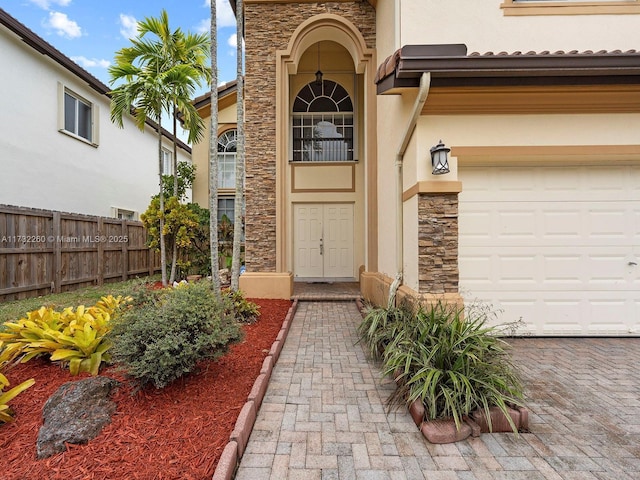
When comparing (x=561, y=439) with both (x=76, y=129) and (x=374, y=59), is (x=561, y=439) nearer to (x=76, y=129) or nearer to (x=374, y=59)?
(x=374, y=59)

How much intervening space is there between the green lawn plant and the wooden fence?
860 centimetres

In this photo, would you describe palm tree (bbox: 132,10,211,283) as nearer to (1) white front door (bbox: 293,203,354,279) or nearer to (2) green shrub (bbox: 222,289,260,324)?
(1) white front door (bbox: 293,203,354,279)

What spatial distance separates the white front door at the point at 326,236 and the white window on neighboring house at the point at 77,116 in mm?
7731

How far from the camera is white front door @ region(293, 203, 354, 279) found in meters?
9.21

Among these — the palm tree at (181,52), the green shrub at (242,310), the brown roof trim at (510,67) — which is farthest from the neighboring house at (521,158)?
the palm tree at (181,52)

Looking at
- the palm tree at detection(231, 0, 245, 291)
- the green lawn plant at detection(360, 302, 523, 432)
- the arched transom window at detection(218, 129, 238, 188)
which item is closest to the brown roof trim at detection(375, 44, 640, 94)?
the palm tree at detection(231, 0, 245, 291)

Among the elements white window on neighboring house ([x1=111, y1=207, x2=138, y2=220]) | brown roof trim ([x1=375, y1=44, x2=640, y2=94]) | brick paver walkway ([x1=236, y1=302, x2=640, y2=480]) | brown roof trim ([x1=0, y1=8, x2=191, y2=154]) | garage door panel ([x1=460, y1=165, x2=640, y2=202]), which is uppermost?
brown roof trim ([x1=0, y1=8, x2=191, y2=154])

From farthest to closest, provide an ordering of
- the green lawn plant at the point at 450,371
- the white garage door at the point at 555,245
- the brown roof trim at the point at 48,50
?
1. the brown roof trim at the point at 48,50
2. the white garage door at the point at 555,245
3. the green lawn plant at the point at 450,371

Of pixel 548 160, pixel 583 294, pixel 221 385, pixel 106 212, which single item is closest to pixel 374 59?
pixel 548 160

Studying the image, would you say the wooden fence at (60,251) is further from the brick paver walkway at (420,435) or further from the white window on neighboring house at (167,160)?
the brick paver walkway at (420,435)

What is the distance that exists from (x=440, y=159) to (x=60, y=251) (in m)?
9.47

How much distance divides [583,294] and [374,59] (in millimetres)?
6307

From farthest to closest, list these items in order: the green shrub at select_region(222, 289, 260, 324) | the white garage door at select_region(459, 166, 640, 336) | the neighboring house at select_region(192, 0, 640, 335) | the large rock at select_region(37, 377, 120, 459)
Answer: the green shrub at select_region(222, 289, 260, 324) < the white garage door at select_region(459, 166, 640, 336) < the neighboring house at select_region(192, 0, 640, 335) < the large rock at select_region(37, 377, 120, 459)

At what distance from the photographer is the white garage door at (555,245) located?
4.80 m
